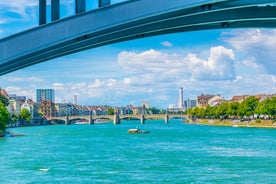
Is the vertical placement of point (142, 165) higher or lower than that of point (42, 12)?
lower

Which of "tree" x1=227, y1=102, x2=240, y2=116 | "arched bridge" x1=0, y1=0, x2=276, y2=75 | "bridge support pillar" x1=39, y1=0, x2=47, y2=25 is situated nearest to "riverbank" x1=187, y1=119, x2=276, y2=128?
"tree" x1=227, y1=102, x2=240, y2=116

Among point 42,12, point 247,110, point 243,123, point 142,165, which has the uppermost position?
point 42,12

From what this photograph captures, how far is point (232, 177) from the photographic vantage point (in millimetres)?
18094

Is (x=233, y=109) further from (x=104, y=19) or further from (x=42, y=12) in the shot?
(x=104, y=19)

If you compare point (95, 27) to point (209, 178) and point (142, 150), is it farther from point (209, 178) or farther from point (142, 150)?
point (142, 150)

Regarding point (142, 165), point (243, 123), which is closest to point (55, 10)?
point (142, 165)

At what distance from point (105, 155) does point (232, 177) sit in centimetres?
922

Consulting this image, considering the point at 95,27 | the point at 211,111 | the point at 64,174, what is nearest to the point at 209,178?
the point at 64,174

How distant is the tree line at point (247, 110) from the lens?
196 ft

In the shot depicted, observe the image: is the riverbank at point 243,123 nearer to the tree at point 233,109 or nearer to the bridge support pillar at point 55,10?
the tree at point 233,109

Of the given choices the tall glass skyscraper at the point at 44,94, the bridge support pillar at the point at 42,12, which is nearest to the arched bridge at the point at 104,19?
the bridge support pillar at the point at 42,12

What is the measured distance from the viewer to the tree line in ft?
196

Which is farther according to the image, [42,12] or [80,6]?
[42,12]

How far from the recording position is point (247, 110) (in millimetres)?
→ 65438
